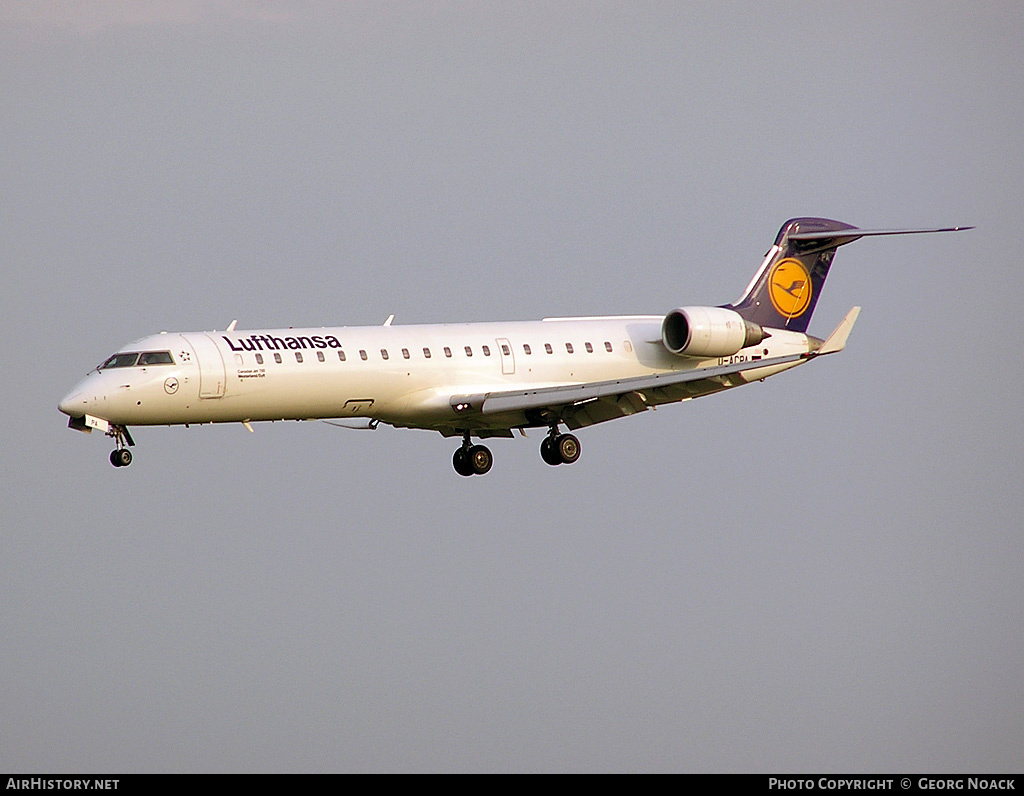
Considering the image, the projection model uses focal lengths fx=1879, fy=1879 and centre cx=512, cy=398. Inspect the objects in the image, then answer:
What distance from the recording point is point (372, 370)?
139 ft

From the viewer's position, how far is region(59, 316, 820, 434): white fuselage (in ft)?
132

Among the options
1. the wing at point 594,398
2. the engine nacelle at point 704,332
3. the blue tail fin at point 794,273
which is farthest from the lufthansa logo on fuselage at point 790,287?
the wing at point 594,398

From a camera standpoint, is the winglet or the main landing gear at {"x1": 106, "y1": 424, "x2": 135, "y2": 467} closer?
the main landing gear at {"x1": 106, "y1": 424, "x2": 135, "y2": 467}

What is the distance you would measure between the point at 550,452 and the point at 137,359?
35.1 feet

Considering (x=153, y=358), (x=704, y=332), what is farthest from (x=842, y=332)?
(x=153, y=358)

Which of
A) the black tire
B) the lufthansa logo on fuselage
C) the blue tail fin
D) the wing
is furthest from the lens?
the lufthansa logo on fuselage

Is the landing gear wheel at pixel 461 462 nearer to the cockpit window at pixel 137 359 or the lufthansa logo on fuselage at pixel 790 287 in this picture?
the cockpit window at pixel 137 359

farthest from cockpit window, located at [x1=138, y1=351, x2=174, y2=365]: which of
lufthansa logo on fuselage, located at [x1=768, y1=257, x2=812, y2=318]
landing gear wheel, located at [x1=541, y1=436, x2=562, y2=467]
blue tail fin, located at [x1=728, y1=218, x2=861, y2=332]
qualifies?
lufthansa logo on fuselage, located at [x1=768, y1=257, x2=812, y2=318]

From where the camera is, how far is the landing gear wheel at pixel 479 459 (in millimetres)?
45969

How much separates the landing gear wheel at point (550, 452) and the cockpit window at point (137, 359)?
392 inches

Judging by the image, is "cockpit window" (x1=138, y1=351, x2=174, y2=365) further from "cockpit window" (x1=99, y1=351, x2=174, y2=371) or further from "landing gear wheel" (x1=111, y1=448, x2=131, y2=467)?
"landing gear wheel" (x1=111, y1=448, x2=131, y2=467)

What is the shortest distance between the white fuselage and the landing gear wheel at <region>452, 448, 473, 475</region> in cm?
55

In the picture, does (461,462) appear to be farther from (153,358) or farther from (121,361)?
(121,361)
